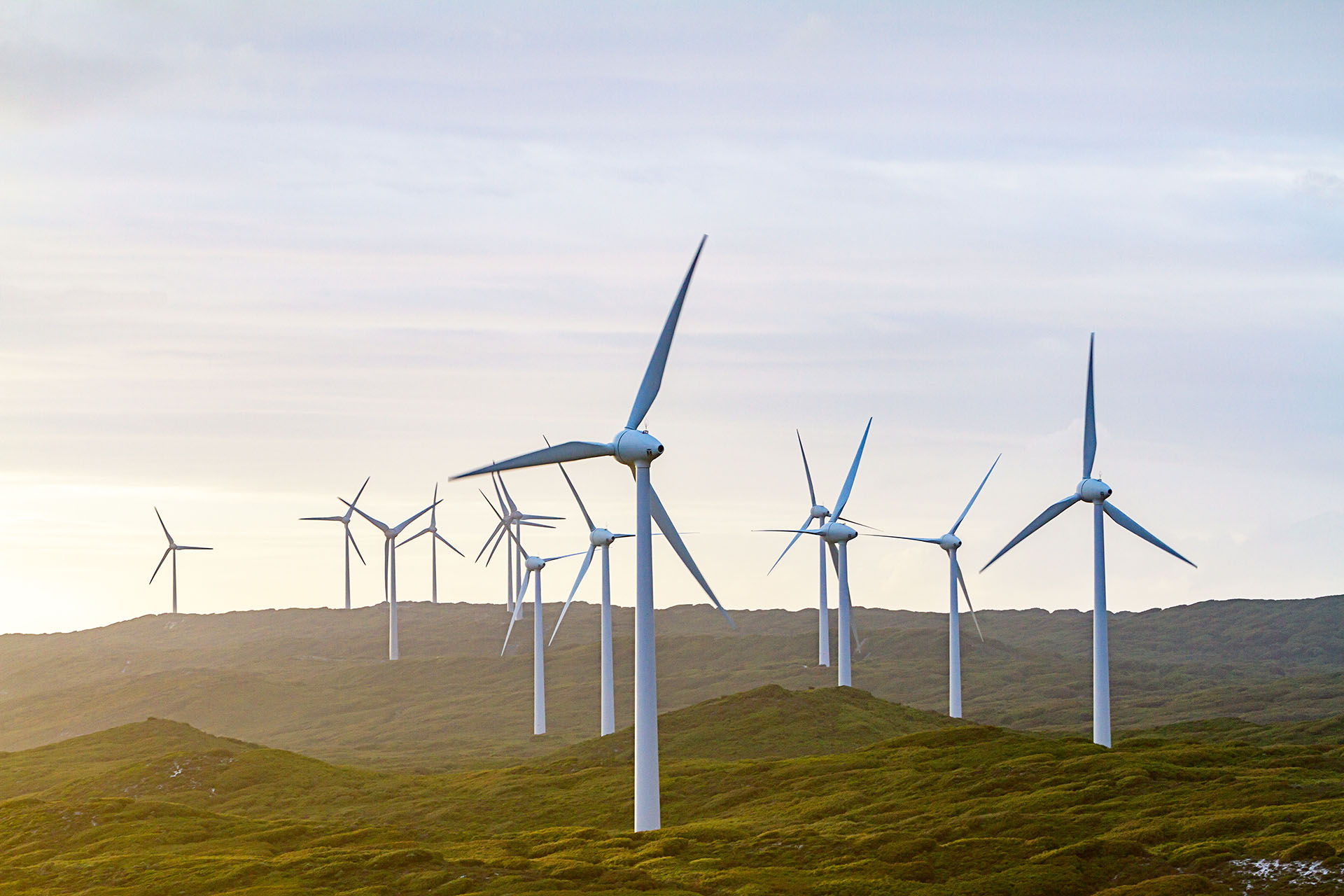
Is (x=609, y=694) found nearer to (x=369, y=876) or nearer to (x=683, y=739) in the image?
(x=683, y=739)

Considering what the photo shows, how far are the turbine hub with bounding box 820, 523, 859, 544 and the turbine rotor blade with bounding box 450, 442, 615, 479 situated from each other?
55751mm

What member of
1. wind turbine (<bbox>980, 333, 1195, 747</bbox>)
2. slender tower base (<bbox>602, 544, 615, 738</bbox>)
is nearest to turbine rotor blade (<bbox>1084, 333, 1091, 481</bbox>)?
wind turbine (<bbox>980, 333, 1195, 747</bbox>)

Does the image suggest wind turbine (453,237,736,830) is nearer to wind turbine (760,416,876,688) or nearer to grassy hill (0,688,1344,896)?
grassy hill (0,688,1344,896)

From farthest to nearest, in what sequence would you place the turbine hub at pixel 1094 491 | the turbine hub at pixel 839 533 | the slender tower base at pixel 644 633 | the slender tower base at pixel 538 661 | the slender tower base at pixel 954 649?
the slender tower base at pixel 538 661
the slender tower base at pixel 954 649
the turbine hub at pixel 839 533
the turbine hub at pixel 1094 491
the slender tower base at pixel 644 633

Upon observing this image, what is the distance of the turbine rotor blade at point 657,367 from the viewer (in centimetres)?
8006

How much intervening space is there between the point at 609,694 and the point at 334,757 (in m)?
58.3

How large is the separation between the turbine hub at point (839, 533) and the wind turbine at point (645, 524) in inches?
2108

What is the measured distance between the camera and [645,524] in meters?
77.3

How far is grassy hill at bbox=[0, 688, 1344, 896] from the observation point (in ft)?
256

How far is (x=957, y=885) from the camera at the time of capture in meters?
75.3

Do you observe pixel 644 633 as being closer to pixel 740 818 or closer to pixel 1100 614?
pixel 740 818

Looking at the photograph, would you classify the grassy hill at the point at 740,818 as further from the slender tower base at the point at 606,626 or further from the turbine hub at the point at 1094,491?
the turbine hub at the point at 1094,491

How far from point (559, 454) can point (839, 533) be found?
56.9 meters

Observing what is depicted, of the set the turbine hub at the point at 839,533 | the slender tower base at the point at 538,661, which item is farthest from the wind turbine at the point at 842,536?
the slender tower base at the point at 538,661
